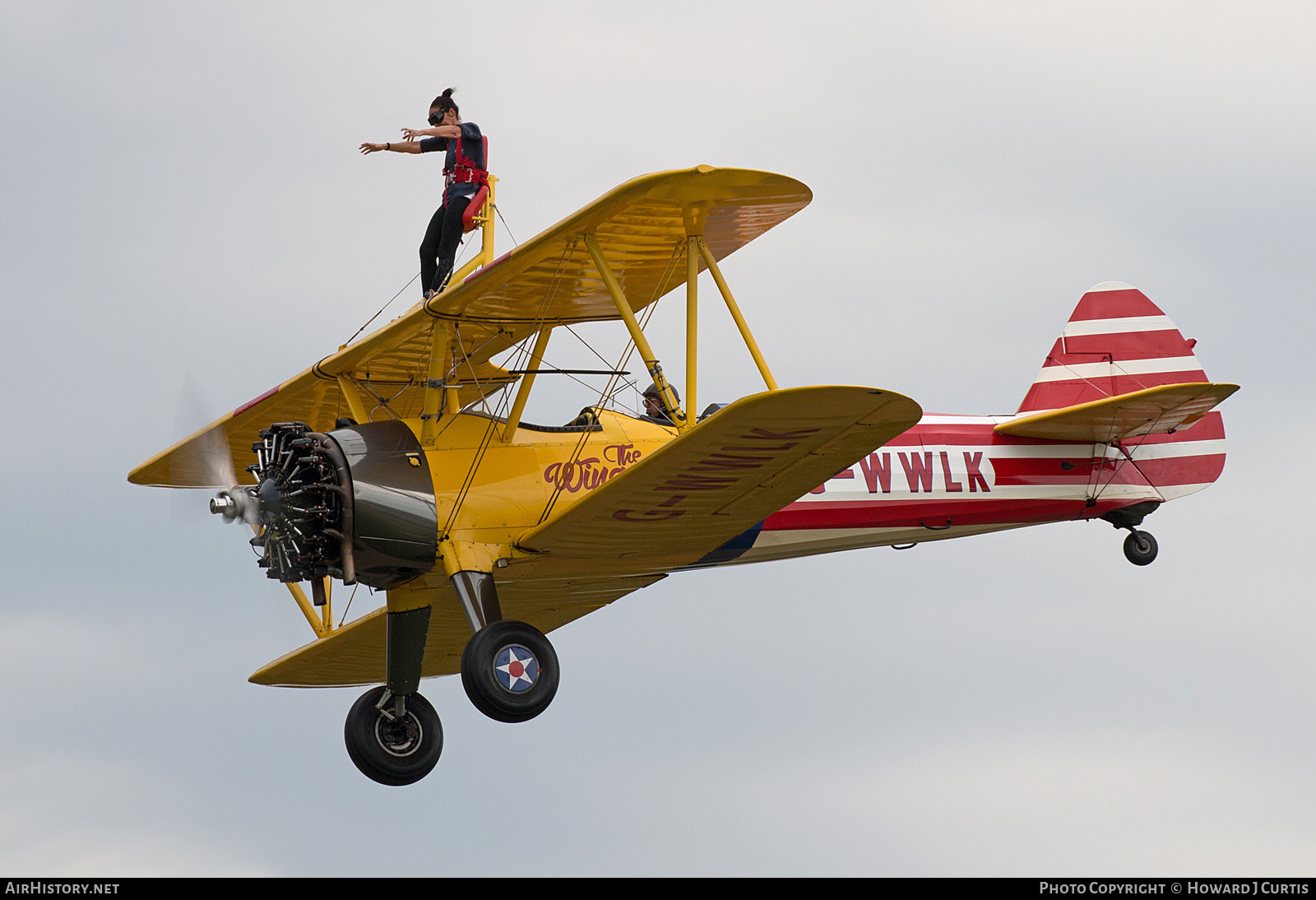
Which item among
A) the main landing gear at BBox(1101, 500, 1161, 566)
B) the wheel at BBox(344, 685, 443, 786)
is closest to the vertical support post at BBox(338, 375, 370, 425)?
the wheel at BBox(344, 685, 443, 786)

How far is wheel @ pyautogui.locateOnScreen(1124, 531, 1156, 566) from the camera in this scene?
47.2 feet

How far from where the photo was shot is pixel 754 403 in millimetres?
9727

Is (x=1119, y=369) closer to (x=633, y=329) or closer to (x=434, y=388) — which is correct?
(x=633, y=329)

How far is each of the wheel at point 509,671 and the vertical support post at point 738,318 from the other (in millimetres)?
2157

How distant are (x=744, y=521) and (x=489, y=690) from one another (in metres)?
2.26

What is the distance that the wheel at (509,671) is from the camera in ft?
35.2

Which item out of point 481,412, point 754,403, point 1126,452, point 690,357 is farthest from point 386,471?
point 1126,452

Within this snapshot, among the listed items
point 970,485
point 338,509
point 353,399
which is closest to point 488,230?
point 353,399

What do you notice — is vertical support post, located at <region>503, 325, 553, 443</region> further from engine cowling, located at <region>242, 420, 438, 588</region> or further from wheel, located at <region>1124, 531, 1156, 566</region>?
wheel, located at <region>1124, 531, 1156, 566</region>

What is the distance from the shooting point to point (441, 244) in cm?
1257

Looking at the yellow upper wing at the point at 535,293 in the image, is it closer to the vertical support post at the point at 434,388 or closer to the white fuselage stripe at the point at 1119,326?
the vertical support post at the point at 434,388

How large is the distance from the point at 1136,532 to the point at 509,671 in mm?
6047

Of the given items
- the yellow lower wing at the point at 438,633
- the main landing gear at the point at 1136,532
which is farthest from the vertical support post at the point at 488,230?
the main landing gear at the point at 1136,532

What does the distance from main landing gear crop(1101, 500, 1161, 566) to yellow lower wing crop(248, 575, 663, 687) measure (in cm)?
398
